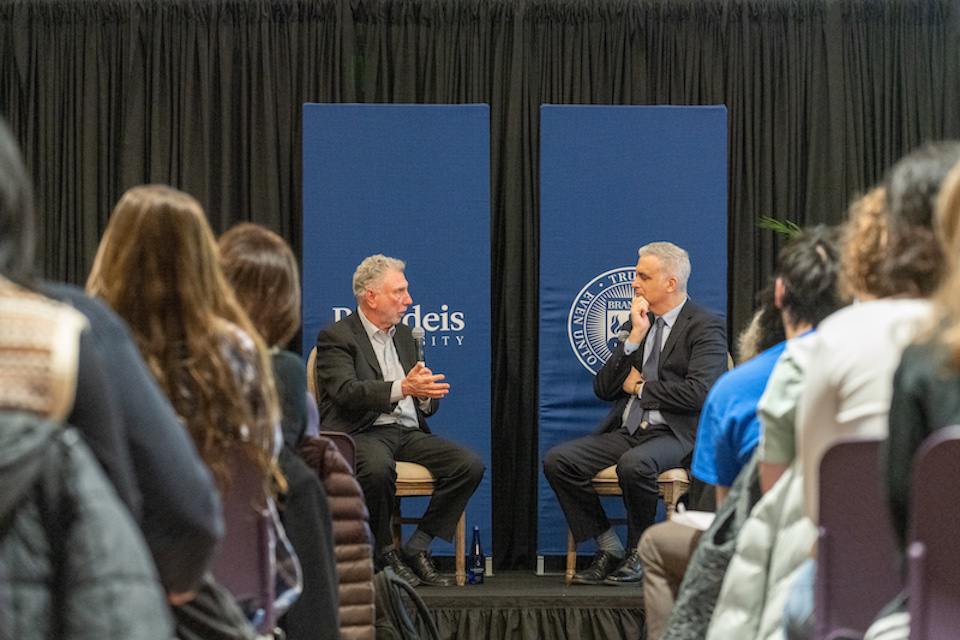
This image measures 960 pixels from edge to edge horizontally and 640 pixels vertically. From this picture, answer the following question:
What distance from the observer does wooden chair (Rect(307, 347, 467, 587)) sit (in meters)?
5.03

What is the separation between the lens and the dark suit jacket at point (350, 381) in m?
5.06

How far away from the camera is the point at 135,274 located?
1.94 m

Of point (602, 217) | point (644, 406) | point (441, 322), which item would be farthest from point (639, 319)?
point (441, 322)

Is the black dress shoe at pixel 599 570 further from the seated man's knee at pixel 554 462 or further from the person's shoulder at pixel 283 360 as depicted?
the person's shoulder at pixel 283 360

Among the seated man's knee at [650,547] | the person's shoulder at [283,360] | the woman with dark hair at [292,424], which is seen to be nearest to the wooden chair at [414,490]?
the seated man's knee at [650,547]

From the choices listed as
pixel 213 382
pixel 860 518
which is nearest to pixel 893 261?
pixel 860 518

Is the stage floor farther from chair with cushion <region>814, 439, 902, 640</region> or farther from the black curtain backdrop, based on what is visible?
chair with cushion <region>814, 439, 902, 640</region>

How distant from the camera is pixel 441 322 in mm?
5387

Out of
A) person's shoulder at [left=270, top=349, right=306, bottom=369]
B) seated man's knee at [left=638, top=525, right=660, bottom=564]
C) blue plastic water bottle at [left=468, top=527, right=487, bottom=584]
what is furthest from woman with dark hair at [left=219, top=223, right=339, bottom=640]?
blue plastic water bottle at [left=468, top=527, right=487, bottom=584]

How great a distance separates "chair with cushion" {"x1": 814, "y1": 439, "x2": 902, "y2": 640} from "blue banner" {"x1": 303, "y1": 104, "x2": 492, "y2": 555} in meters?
3.39

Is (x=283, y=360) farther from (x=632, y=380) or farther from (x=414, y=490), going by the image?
(x=632, y=380)

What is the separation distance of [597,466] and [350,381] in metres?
1.19

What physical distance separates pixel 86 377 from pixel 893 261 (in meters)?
1.37

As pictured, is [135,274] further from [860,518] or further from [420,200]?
[420,200]
